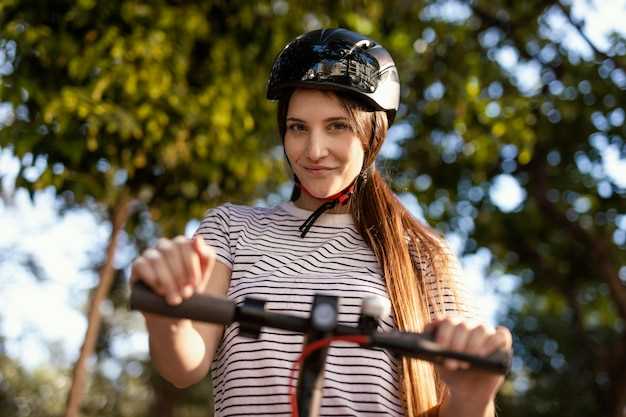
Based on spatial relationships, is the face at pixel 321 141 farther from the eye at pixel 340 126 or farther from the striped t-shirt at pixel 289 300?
the striped t-shirt at pixel 289 300

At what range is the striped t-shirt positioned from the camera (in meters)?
2.72

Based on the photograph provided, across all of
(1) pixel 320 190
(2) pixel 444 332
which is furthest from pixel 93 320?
(2) pixel 444 332

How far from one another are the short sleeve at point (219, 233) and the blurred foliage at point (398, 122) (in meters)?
1.97

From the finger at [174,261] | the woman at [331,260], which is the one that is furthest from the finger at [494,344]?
the finger at [174,261]

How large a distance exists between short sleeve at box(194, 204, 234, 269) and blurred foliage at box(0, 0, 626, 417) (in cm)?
197

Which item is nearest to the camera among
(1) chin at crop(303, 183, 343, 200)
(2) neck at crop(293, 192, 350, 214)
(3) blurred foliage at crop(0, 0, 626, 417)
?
(1) chin at crop(303, 183, 343, 200)

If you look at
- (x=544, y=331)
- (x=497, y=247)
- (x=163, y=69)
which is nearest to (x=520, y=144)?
(x=497, y=247)

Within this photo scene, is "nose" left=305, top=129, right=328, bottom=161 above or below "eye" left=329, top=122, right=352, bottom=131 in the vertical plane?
below

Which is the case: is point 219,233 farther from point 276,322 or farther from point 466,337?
point 466,337

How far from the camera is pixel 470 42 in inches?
344

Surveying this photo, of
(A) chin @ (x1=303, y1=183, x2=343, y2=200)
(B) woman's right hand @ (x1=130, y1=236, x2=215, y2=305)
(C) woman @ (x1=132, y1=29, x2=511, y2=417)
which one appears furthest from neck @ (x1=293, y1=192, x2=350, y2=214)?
(B) woman's right hand @ (x1=130, y1=236, x2=215, y2=305)

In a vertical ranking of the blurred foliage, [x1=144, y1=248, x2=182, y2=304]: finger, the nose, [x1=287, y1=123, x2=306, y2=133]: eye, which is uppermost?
the blurred foliage

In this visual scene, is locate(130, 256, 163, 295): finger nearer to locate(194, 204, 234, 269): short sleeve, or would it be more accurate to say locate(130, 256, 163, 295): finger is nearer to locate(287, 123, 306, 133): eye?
Answer: locate(194, 204, 234, 269): short sleeve

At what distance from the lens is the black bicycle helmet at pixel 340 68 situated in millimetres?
3068
